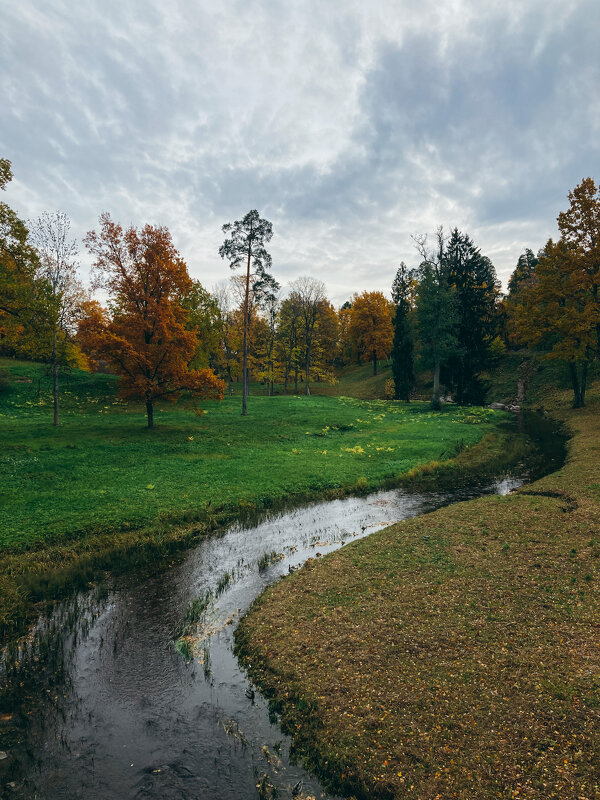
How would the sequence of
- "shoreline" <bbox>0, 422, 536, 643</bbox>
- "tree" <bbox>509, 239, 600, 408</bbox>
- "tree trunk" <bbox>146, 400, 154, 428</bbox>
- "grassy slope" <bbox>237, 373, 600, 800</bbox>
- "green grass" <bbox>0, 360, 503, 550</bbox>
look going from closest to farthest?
"grassy slope" <bbox>237, 373, 600, 800</bbox>
"shoreline" <bbox>0, 422, 536, 643</bbox>
"green grass" <bbox>0, 360, 503, 550</bbox>
"tree trunk" <bbox>146, 400, 154, 428</bbox>
"tree" <bbox>509, 239, 600, 408</bbox>

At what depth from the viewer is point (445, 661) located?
8.10 m

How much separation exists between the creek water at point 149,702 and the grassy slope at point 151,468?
82.1 inches

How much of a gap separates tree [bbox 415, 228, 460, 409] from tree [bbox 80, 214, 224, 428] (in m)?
31.2

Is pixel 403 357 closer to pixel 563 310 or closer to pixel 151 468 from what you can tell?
pixel 563 310

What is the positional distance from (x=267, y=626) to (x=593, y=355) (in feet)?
139

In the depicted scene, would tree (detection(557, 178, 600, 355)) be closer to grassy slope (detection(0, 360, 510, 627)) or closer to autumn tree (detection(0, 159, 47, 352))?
grassy slope (detection(0, 360, 510, 627))

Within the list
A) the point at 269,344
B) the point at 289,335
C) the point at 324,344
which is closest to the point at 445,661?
the point at 269,344

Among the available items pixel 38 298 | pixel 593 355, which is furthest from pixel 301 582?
pixel 593 355

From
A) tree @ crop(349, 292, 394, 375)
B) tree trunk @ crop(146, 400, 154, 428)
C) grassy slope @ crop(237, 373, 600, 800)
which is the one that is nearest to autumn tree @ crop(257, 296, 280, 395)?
tree @ crop(349, 292, 394, 375)

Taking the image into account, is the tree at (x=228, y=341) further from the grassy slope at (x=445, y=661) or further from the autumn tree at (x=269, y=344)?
the grassy slope at (x=445, y=661)

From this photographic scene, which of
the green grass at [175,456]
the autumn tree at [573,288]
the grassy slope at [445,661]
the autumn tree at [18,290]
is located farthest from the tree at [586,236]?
the autumn tree at [18,290]

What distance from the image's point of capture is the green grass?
55.3ft

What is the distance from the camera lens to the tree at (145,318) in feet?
92.4

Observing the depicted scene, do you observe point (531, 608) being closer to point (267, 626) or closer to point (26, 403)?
point (267, 626)
